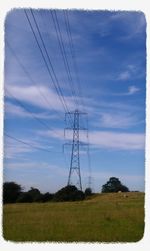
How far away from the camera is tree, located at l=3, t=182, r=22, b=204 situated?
5.84m

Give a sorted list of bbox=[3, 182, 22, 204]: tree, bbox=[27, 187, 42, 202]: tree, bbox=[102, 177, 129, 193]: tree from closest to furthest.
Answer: bbox=[3, 182, 22, 204]: tree < bbox=[27, 187, 42, 202]: tree < bbox=[102, 177, 129, 193]: tree

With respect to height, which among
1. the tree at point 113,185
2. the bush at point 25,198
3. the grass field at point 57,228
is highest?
the tree at point 113,185

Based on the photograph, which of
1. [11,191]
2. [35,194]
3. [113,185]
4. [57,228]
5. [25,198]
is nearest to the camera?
[11,191]


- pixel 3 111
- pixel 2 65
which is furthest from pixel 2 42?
pixel 3 111

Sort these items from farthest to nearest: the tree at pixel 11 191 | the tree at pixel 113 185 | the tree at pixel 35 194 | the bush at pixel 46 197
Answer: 1. the tree at pixel 113 185
2. the bush at pixel 46 197
3. the tree at pixel 35 194
4. the tree at pixel 11 191

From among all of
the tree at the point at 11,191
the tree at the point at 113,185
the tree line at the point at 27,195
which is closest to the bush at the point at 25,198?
the tree line at the point at 27,195

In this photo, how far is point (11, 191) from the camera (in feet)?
19.8

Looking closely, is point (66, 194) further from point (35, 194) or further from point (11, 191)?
point (11, 191)

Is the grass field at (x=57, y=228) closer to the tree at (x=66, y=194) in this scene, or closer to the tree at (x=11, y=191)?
the tree at (x=11, y=191)

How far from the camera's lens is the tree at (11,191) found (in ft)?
19.2

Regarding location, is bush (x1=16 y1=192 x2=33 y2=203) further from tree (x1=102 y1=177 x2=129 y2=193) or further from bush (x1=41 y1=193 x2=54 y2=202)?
tree (x1=102 y1=177 x2=129 y2=193)

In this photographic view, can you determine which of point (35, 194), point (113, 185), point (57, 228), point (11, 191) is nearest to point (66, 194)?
point (113, 185)

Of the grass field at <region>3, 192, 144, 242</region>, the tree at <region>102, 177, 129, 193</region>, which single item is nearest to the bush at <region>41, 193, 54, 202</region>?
the grass field at <region>3, 192, 144, 242</region>
